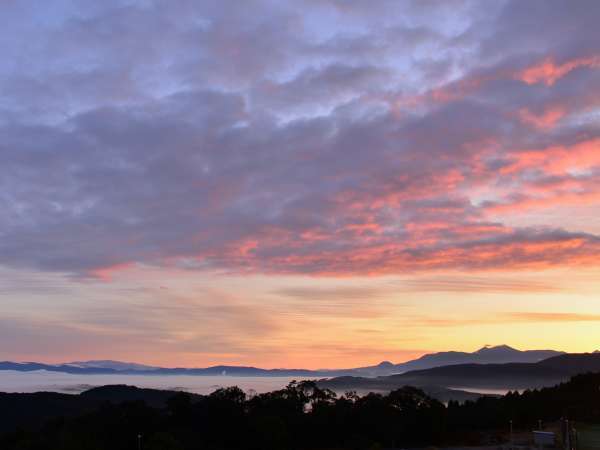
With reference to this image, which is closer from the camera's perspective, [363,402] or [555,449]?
[555,449]

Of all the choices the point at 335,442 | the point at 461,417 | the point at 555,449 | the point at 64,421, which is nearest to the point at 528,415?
the point at 461,417

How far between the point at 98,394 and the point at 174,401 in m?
75.4

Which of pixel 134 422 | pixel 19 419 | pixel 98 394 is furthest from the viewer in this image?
pixel 98 394

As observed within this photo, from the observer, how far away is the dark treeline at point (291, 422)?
6134 centimetres

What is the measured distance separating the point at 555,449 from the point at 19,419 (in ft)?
264

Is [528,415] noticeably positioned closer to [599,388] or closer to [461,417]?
[461,417]

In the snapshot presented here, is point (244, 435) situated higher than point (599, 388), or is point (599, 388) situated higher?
point (599, 388)

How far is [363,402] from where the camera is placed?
71250mm

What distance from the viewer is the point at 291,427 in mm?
66625

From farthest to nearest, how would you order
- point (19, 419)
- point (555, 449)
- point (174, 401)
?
1. point (19, 419)
2. point (174, 401)
3. point (555, 449)

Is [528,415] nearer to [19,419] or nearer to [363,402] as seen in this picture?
[363,402]

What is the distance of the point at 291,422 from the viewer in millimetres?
67250

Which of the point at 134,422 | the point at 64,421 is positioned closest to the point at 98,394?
the point at 64,421

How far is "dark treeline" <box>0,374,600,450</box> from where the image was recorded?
201 feet
